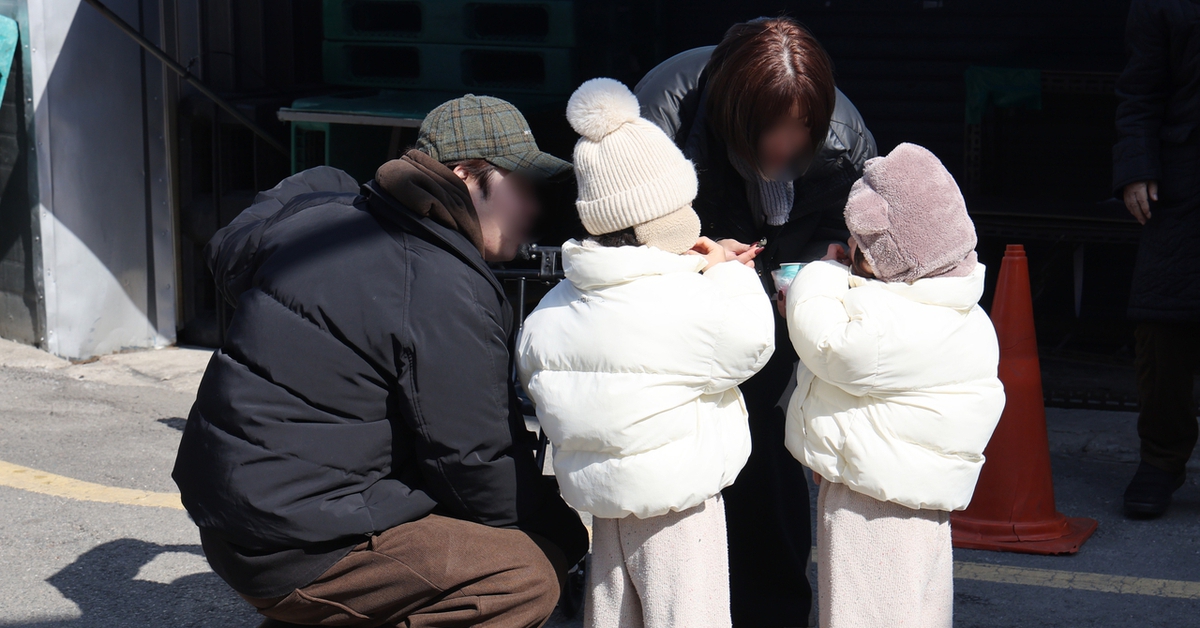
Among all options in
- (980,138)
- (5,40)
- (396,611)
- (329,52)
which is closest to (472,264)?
(396,611)

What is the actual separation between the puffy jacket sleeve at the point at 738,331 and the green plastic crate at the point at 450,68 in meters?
2.90

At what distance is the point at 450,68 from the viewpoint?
16.9ft

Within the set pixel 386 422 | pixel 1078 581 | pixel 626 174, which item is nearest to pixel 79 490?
pixel 386 422

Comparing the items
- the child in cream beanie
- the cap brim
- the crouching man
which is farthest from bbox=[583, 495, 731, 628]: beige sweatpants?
the cap brim

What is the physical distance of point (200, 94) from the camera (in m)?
5.53

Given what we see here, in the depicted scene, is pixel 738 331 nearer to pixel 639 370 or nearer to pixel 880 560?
pixel 639 370

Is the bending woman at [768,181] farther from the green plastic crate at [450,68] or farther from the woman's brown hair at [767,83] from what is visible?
the green plastic crate at [450,68]

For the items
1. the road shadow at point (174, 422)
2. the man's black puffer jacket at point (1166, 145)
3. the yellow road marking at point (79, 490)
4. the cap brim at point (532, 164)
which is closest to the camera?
the cap brim at point (532, 164)

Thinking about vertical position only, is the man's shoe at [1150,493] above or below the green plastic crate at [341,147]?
below

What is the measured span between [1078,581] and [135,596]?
269 centimetres

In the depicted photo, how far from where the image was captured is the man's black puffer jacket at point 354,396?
6.81ft

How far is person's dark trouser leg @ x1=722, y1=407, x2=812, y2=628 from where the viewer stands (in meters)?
2.78

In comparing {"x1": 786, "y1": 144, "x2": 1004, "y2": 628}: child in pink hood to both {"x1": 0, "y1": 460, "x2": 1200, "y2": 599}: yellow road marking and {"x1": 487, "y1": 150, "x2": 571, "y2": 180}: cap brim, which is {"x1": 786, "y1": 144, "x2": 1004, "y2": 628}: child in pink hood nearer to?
{"x1": 487, "y1": 150, "x2": 571, "y2": 180}: cap brim

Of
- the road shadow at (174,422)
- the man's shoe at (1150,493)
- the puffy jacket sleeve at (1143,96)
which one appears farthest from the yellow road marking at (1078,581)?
the road shadow at (174,422)
